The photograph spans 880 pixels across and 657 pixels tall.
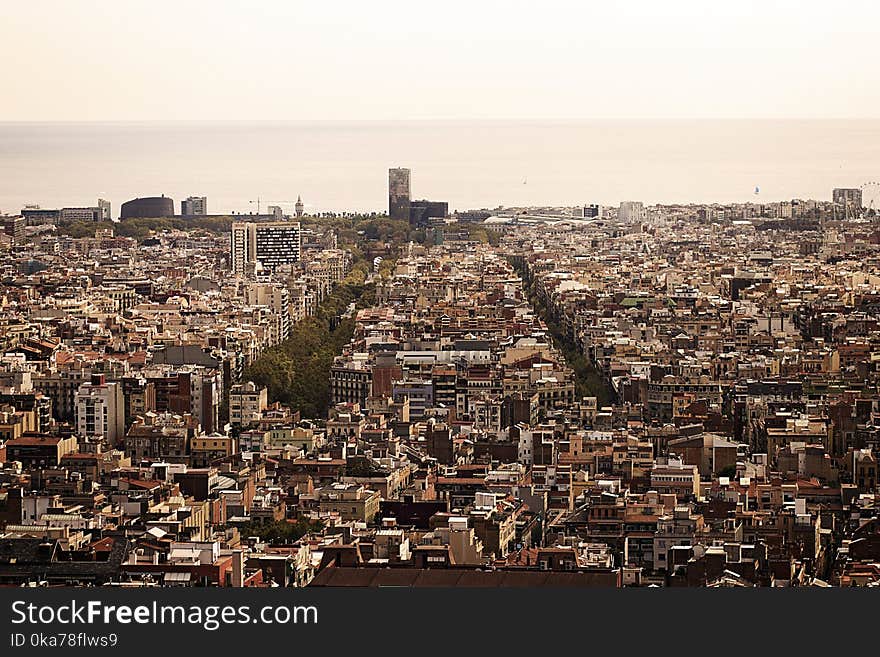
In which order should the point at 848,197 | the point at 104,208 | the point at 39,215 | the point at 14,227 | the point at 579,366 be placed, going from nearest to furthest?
the point at 579,366 < the point at 848,197 < the point at 39,215 < the point at 14,227 < the point at 104,208

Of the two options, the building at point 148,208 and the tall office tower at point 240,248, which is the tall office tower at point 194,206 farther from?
the tall office tower at point 240,248

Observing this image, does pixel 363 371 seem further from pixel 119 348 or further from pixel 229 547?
pixel 229 547

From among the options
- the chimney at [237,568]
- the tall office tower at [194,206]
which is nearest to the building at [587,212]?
the tall office tower at [194,206]

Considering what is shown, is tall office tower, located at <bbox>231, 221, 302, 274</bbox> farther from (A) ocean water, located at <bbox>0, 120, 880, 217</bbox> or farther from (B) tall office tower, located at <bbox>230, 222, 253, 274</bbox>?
(A) ocean water, located at <bbox>0, 120, 880, 217</bbox>

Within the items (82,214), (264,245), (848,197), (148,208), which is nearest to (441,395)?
(848,197)

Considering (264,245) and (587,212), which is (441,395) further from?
(264,245)

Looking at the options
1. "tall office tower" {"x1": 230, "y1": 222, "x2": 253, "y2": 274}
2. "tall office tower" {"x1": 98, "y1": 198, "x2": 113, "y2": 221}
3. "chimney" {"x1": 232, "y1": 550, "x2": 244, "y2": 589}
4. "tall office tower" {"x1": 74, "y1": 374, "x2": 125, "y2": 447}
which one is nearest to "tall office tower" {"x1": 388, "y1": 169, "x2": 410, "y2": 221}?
"tall office tower" {"x1": 230, "y1": 222, "x2": 253, "y2": 274}

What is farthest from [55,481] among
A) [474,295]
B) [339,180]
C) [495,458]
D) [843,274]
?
[843,274]
